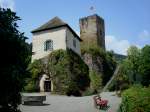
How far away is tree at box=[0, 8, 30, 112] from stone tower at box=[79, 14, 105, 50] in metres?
51.5

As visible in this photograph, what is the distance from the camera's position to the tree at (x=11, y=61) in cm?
1002

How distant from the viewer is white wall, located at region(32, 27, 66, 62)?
43.5 meters

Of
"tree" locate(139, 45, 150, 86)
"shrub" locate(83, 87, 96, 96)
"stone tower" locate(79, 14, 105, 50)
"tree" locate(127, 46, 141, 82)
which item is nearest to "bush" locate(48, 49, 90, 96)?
"shrub" locate(83, 87, 96, 96)

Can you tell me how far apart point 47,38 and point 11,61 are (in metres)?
34.1

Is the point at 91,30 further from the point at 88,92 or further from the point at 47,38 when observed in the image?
the point at 88,92

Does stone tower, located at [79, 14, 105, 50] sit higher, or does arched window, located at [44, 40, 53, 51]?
stone tower, located at [79, 14, 105, 50]

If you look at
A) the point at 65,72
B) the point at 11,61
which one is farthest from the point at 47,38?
the point at 11,61

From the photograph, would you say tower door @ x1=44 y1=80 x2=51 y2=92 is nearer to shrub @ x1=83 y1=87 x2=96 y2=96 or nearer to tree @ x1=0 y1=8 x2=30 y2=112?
shrub @ x1=83 y1=87 x2=96 y2=96

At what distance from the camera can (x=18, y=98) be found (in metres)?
10.5

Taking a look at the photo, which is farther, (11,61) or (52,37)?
(52,37)

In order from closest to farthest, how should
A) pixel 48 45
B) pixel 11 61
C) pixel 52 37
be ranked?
1. pixel 11 61
2. pixel 52 37
3. pixel 48 45

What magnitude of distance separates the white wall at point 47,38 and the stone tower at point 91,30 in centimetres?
1829

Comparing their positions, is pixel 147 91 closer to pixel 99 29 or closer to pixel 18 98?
pixel 18 98

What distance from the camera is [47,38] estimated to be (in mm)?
44562
